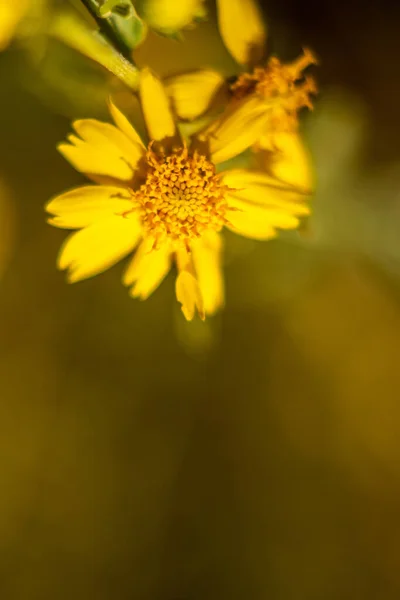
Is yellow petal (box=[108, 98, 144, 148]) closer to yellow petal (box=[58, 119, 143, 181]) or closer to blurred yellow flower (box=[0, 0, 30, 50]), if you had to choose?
yellow petal (box=[58, 119, 143, 181])

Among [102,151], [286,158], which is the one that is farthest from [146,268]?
[286,158]

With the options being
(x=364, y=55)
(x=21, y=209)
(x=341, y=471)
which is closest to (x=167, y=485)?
(x=341, y=471)

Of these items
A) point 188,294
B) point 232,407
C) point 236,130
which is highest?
point 236,130

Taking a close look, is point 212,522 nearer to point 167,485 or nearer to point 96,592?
point 167,485

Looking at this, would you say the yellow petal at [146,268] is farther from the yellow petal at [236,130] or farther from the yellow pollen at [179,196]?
the yellow petal at [236,130]

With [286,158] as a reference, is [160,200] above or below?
below

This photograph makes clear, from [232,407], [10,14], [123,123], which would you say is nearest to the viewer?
[123,123]

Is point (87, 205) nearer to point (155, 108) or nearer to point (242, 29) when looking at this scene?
point (155, 108)
